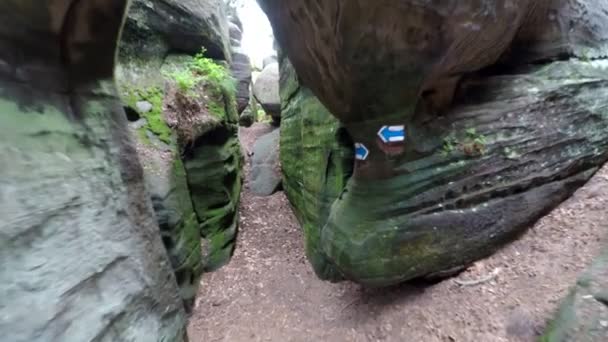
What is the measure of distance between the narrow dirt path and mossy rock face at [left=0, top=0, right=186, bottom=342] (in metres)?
1.85

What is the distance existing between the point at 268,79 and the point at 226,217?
7.69 metres

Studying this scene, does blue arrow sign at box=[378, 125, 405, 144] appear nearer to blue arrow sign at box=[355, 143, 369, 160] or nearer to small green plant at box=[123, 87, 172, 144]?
blue arrow sign at box=[355, 143, 369, 160]

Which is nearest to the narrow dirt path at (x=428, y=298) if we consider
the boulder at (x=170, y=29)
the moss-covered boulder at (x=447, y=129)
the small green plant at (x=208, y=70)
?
the moss-covered boulder at (x=447, y=129)

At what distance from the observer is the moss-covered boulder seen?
3.05 metres

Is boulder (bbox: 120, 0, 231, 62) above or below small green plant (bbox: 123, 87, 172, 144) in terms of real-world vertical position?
above

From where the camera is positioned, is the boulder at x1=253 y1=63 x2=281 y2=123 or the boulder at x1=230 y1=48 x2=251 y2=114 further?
the boulder at x1=253 y1=63 x2=281 y2=123

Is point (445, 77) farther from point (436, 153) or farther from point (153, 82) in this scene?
point (153, 82)

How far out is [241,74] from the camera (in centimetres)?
1127

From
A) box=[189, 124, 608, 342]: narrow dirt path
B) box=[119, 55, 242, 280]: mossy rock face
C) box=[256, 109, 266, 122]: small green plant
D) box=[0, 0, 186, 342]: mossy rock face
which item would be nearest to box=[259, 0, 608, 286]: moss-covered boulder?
box=[189, 124, 608, 342]: narrow dirt path

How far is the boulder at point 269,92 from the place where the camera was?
11.7 m

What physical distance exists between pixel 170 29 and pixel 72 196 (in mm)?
4437

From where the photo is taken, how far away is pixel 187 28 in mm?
5832

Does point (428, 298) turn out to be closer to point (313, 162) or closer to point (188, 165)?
point (313, 162)

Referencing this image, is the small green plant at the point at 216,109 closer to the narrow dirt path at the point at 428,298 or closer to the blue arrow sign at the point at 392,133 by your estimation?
the narrow dirt path at the point at 428,298
